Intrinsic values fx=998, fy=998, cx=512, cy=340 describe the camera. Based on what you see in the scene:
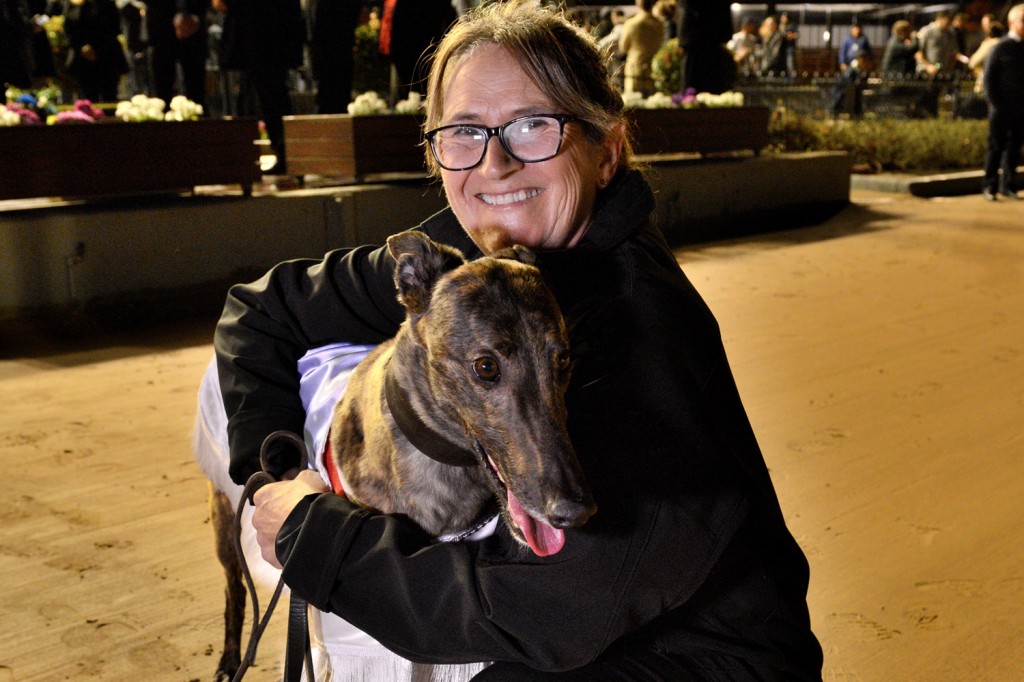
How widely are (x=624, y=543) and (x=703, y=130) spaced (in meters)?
9.17

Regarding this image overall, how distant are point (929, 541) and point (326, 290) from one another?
81.7 inches

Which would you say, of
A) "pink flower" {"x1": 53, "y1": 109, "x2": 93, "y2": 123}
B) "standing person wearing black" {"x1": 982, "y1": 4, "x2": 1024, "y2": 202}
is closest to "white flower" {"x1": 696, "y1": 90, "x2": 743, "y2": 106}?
"standing person wearing black" {"x1": 982, "y1": 4, "x2": 1024, "y2": 202}

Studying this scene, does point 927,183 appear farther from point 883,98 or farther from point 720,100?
point 883,98

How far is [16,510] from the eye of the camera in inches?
127

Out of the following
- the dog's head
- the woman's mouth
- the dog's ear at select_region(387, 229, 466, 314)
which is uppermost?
the woman's mouth

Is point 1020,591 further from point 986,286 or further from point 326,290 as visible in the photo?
point 986,286

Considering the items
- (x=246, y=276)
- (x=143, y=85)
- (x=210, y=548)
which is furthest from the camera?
(x=143, y=85)

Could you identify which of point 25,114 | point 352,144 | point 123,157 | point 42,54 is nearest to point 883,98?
point 352,144

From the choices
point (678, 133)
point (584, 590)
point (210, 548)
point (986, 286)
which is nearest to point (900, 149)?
point (678, 133)

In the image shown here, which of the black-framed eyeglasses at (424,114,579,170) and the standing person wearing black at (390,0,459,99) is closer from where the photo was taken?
the black-framed eyeglasses at (424,114,579,170)

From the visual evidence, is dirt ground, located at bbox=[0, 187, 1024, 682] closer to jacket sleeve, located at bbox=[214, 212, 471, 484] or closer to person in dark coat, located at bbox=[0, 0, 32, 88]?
jacket sleeve, located at bbox=[214, 212, 471, 484]

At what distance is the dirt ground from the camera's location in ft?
8.26

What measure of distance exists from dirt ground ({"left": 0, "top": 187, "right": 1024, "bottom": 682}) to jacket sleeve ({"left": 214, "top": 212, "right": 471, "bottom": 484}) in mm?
790

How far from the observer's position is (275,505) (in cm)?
163
